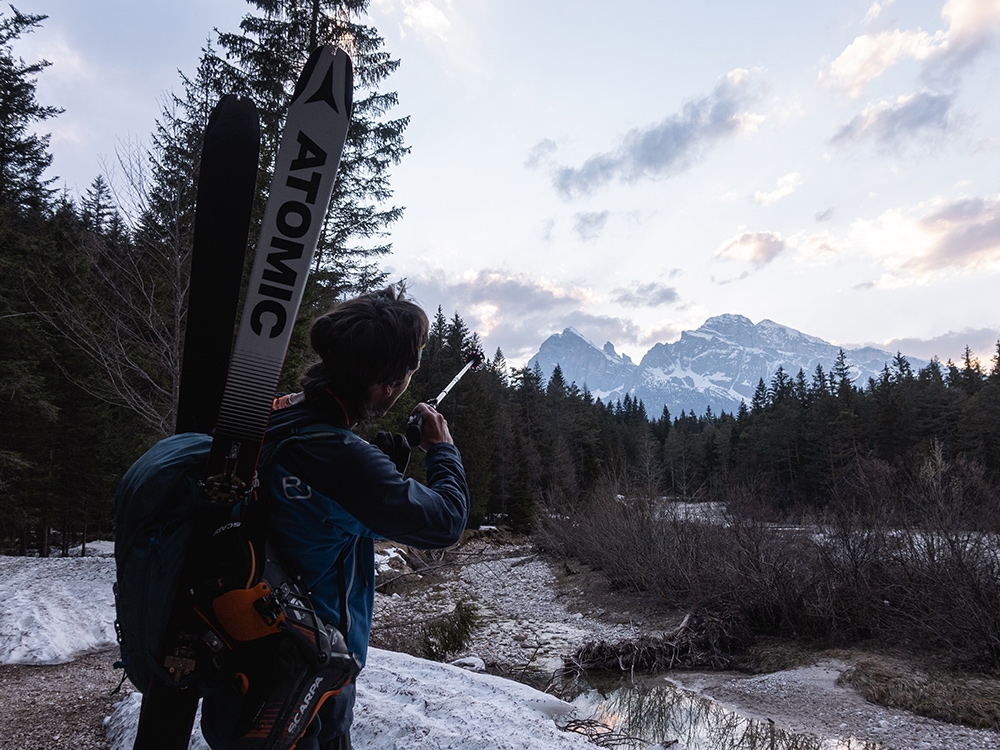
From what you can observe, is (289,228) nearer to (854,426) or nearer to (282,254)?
(282,254)

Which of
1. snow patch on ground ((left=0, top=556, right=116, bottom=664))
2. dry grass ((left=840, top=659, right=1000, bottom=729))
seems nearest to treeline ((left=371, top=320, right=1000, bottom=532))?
dry grass ((left=840, top=659, right=1000, bottom=729))

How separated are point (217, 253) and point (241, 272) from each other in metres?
0.25

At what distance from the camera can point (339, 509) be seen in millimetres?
1562

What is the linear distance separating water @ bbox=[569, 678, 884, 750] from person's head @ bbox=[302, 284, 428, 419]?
458 centimetres

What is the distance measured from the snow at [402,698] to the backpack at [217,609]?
2.56 m

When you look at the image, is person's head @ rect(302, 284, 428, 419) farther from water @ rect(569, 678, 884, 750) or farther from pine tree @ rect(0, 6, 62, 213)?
pine tree @ rect(0, 6, 62, 213)

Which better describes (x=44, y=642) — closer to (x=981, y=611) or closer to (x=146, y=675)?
(x=146, y=675)

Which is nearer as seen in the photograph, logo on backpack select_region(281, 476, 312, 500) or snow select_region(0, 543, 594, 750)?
logo on backpack select_region(281, 476, 312, 500)

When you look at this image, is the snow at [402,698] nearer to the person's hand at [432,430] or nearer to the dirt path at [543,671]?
the dirt path at [543,671]

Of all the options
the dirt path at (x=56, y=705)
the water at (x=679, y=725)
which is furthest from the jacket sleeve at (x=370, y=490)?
the water at (x=679, y=725)

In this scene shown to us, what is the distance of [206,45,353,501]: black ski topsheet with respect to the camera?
1.57 metres

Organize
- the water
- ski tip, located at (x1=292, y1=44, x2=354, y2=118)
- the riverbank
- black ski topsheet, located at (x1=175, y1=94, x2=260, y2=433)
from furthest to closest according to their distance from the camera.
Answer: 1. the riverbank
2. the water
3. black ski topsheet, located at (x1=175, y1=94, x2=260, y2=433)
4. ski tip, located at (x1=292, y1=44, x2=354, y2=118)

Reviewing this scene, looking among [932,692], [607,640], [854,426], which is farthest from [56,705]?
[854,426]

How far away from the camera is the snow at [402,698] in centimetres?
371
